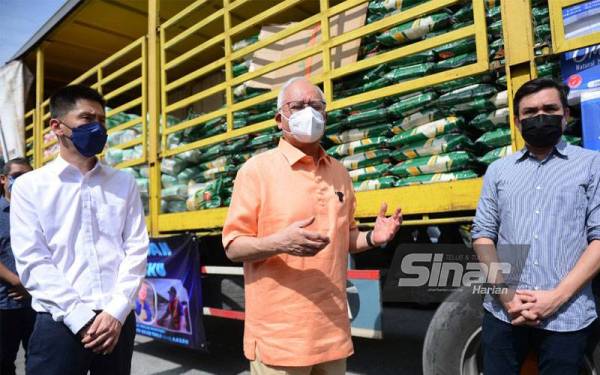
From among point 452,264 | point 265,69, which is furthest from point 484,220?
point 265,69

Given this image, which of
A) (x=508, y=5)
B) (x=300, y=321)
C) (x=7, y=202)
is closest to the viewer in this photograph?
(x=300, y=321)

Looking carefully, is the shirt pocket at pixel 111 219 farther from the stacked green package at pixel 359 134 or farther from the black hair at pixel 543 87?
the black hair at pixel 543 87

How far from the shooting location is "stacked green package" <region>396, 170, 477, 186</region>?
225cm

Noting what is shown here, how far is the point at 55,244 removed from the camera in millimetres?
1617

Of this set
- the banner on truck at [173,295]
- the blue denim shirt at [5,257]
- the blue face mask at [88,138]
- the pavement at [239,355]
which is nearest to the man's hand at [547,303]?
the blue face mask at [88,138]

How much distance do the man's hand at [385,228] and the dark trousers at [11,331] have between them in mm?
2237

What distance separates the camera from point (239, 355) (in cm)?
402

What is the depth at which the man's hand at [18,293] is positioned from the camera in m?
2.53

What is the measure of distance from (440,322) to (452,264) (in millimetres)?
302

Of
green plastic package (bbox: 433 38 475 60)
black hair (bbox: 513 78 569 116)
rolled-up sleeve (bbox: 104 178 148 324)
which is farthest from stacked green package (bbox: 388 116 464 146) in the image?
rolled-up sleeve (bbox: 104 178 148 324)

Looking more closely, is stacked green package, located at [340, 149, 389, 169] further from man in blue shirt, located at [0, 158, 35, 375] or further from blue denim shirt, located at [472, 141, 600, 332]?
man in blue shirt, located at [0, 158, 35, 375]

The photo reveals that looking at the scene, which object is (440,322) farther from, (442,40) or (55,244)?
(55,244)

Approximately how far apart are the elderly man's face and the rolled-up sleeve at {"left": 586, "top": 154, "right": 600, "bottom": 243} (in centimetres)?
96

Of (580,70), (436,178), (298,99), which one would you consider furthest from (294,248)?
(580,70)
